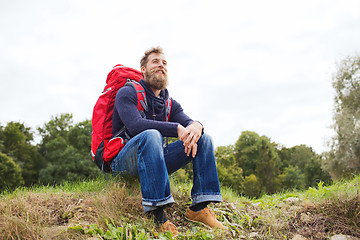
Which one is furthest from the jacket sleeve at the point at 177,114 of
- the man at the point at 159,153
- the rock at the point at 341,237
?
the rock at the point at 341,237

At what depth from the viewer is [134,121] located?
3426 mm

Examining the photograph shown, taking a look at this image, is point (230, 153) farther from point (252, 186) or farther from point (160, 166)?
point (160, 166)

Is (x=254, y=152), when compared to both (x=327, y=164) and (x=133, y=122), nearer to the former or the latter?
(x=327, y=164)

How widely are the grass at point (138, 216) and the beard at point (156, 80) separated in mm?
1311

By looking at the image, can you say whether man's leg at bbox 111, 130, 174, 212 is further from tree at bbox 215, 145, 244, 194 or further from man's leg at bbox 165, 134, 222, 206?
tree at bbox 215, 145, 244, 194

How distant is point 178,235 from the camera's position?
2873 mm

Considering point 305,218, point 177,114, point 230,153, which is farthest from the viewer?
point 230,153

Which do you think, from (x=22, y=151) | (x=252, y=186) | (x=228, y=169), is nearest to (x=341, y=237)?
(x=228, y=169)

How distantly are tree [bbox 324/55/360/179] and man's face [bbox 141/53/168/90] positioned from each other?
22007 mm

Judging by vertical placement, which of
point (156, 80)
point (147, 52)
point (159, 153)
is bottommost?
point (159, 153)

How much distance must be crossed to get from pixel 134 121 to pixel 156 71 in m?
0.89

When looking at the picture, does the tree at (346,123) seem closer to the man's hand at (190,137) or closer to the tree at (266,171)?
the tree at (266,171)

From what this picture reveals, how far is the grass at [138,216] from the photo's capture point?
2.77 meters

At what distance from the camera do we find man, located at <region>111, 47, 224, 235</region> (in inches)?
119
